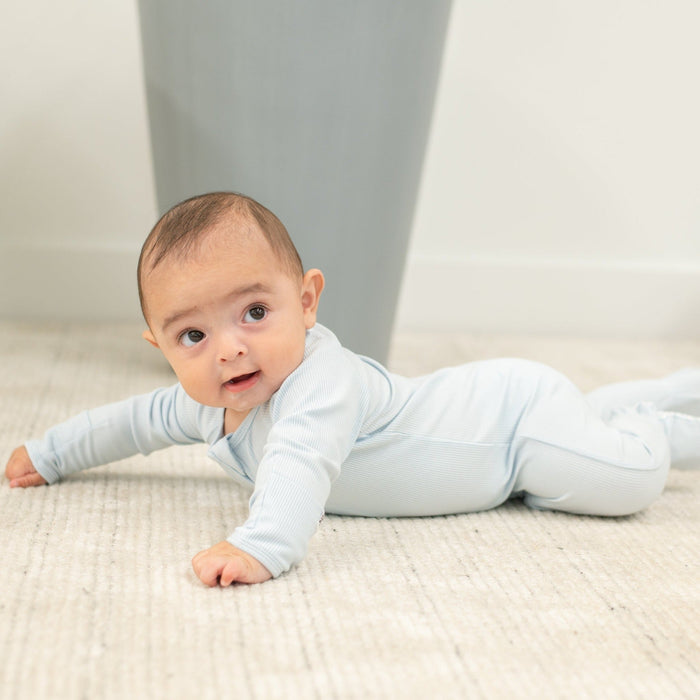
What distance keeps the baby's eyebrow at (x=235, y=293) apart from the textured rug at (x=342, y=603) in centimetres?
18

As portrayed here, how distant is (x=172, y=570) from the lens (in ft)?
2.05

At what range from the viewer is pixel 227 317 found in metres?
0.64

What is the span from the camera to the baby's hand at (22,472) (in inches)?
31.0

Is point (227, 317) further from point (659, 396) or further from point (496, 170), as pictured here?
point (496, 170)

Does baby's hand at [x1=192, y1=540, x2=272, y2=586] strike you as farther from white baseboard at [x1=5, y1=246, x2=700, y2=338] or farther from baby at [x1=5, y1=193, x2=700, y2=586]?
white baseboard at [x1=5, y1=246, x2=700, y2=338]

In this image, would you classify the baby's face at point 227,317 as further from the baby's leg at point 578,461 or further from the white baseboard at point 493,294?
the white baseboard at point 493,294

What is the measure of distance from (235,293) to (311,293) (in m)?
0.10

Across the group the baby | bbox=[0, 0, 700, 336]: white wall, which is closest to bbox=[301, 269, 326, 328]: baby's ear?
the baby

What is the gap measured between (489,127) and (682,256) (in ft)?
1.53

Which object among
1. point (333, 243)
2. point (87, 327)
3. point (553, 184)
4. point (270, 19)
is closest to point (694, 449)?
point (333, 243)

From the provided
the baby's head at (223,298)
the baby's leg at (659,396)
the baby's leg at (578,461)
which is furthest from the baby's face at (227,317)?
the baby's leg at (659,396)

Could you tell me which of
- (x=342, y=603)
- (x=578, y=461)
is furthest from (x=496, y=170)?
(x=342, y=603)

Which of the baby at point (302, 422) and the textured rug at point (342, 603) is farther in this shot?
the baby at point (302, 422)

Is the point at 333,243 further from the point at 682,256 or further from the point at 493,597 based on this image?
the point at 682,256
